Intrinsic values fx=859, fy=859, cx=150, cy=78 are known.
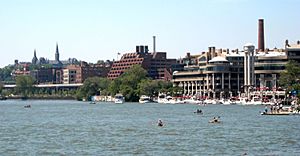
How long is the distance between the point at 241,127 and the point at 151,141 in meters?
25.2

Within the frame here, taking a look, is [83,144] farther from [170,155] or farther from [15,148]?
[170,155]

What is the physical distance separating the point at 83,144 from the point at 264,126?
110ft

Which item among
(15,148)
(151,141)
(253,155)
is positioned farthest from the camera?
(151,141)

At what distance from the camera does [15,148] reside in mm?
78688

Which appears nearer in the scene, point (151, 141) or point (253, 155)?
point (253, 155)

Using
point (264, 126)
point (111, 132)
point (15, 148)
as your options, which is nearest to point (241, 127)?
point (264, 126)

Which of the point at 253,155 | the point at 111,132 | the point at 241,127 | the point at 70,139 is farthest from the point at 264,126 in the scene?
the point at 253,155

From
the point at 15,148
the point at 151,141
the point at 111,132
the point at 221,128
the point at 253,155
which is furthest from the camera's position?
the point at 221,128

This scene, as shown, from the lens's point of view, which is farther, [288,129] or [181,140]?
[288,129]

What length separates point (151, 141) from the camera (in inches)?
3349

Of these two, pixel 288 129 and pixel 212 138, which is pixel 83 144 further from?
pixel 288 129

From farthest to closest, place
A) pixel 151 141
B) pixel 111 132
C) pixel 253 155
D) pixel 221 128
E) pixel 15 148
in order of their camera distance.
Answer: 1. pixel 221 128
2. pixel 111 132
3. pixel 151 141
4. pixel 15 148
5. pixel 253 155

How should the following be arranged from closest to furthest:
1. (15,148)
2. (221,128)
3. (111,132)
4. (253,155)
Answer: (253,155), (15,148), (111,132), (221,128)

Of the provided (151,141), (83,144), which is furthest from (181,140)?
(83,144)
